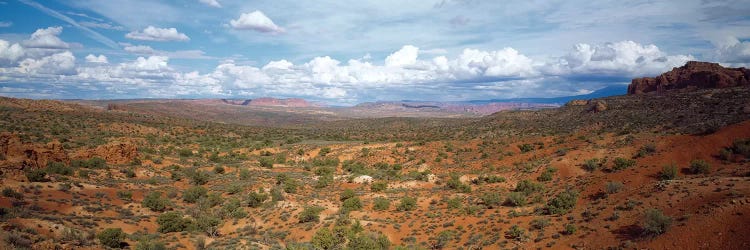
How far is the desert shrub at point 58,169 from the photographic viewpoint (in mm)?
31391

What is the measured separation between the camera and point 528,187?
1230 inches

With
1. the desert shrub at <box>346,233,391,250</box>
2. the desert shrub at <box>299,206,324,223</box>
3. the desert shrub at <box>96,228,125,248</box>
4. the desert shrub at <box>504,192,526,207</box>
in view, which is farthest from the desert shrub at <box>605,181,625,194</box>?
the desert shrub at <box>96,228,125,248</box>

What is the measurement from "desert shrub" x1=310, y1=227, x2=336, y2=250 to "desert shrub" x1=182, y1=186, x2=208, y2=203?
1528cm

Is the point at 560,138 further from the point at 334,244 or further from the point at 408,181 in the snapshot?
the point at 334,244

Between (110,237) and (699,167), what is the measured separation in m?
37.8

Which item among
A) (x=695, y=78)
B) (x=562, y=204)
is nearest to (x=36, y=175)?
(x=562, y=204)

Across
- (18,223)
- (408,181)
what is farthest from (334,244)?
(408,181)

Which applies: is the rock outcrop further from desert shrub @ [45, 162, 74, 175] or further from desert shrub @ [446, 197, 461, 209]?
desert shrub @ [446, 197, 461, 209]

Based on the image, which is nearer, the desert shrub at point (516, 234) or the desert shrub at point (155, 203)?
the desert shrub at point (516, 234)

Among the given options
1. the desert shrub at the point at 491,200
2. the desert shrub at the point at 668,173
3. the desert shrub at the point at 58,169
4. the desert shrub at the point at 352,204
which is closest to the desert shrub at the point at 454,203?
the desert shrub at the point at 491,200

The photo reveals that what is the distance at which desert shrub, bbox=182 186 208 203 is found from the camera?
31031mm

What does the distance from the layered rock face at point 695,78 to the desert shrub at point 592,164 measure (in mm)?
51180

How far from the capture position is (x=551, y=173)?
3434 centimetres

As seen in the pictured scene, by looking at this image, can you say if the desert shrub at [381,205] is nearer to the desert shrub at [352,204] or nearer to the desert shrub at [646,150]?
the desert shrub at [352,204]
